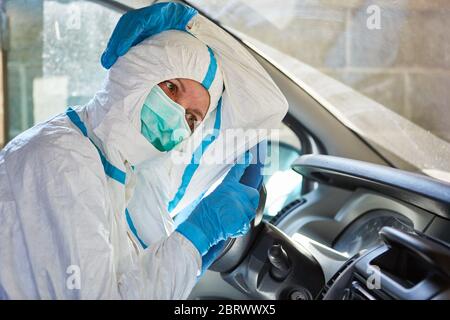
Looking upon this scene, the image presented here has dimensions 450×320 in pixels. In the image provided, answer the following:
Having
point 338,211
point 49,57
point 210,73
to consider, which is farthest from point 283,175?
point 49,57

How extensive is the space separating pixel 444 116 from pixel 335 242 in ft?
1.78

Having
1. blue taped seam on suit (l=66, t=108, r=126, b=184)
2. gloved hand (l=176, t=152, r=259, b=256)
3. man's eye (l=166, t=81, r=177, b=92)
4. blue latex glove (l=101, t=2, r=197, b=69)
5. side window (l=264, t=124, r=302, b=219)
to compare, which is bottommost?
side window (l=264, t=124, r=302, b=219)

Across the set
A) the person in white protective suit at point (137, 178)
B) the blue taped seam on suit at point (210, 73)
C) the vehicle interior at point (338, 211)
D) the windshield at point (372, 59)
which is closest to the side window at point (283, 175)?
the vehicle interior at point (338, 211)

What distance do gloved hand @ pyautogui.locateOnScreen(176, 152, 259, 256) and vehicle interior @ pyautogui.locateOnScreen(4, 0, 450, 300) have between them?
80 millimetres

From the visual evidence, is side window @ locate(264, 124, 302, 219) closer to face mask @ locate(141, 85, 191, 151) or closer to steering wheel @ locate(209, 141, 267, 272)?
steering wheel @ locate(209, 141, 267, 272)

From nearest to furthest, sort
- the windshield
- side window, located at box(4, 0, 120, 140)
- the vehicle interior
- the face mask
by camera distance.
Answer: the vehicle interior < the face mask < the windshield < side window, located at box(4, 0, 120, 140)

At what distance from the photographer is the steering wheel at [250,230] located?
1.52 m

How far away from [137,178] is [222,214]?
40cm

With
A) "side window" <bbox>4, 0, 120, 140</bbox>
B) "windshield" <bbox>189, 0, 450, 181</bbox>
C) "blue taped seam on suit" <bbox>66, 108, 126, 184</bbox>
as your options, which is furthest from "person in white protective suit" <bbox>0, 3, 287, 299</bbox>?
"side window" <bbox>4, 0, 120, 140</bbox>

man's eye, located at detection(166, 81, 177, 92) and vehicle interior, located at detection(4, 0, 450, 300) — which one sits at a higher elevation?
man's eye, located at detection(166, 81, 177, 92)

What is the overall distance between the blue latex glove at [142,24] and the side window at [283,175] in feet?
2.93

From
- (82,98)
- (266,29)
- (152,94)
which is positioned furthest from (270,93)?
(82,98)

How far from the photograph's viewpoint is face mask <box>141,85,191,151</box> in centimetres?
142

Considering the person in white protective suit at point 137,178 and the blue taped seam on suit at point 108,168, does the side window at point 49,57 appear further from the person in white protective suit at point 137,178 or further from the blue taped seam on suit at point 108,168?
the blue taped seam on suit at point 108,168
